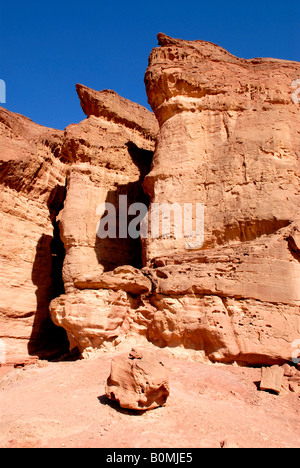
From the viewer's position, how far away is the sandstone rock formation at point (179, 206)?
8617mm

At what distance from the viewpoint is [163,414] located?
212 inches

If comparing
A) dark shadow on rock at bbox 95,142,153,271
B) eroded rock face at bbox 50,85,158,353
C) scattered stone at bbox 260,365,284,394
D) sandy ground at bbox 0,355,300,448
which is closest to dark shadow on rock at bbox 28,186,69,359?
eroded rock face at bbox 50,85,158,353

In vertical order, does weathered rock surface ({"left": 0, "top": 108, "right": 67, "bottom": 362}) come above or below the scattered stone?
above

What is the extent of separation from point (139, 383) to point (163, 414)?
59 cm

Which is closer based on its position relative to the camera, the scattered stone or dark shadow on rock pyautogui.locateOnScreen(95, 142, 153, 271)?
the scattered stone

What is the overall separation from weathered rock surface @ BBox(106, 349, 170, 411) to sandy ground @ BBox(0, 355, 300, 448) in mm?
171

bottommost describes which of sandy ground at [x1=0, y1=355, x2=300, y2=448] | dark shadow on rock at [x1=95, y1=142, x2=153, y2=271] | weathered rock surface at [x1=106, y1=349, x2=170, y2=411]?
sandy ground at [x1=0, y1=355, x2=300, y2=448]

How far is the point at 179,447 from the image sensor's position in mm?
4363

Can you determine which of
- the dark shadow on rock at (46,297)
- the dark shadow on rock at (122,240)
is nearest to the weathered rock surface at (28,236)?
the dark shadow on rock at (46,297)

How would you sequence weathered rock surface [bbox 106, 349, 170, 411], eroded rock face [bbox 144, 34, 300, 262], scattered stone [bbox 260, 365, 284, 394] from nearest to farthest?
weathered rock surface [bbox 106, 349, 170, 411] < scattered stone [bbox 260, 365, 284, 394] < eroded rock face [bbox 144, 34, 300, 262]

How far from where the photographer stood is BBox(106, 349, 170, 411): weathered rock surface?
17.7ft

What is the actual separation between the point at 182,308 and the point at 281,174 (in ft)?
16.2

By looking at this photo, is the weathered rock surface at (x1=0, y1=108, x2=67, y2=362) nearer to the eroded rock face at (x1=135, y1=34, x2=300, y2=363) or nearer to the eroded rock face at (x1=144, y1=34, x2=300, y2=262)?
the eroded rock face at (x1=135, y1=34, x2=300, y2=363)

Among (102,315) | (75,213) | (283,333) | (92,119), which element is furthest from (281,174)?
(92,119)
